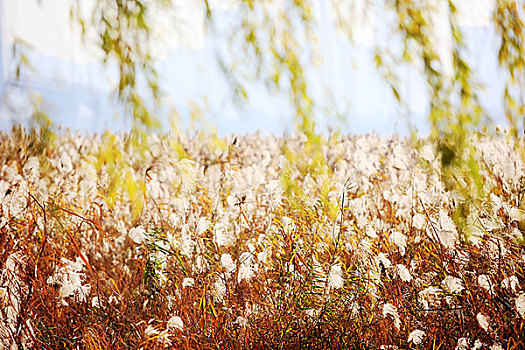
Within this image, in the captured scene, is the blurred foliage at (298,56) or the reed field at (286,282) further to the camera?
the reed field at (286,282)

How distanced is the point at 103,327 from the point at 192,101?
122 centimetres

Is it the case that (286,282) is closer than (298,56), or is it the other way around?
(298,56)

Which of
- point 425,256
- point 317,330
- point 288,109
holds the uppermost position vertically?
point 288,109

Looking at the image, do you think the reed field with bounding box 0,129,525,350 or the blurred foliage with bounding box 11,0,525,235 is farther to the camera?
the reed field with bounding box 0,129,525,350

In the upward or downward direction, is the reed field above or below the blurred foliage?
below

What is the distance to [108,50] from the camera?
7.04 ft

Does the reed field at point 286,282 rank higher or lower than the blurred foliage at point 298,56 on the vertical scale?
lower

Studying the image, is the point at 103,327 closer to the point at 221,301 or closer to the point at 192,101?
the point at 221,301

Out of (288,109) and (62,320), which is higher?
(288,109)

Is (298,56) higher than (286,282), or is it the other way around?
(298,56)

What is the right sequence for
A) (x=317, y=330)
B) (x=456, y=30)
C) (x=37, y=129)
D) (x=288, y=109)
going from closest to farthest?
1. (x=456, y=30)
2. (x=288, y=109)
3. (x=317, y=330)
4. (x=37, y=129)

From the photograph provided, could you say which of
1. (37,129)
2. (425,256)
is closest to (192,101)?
(37,129)

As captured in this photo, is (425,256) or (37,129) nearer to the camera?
(37,129)

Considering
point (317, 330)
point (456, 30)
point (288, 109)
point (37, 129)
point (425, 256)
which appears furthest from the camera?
point (425, 256)
